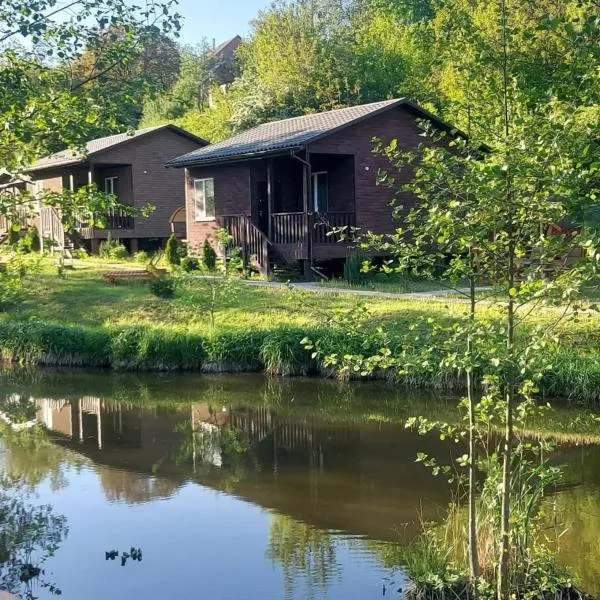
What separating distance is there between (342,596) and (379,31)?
44.3 meters

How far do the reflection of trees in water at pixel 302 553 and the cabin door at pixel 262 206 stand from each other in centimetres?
1730

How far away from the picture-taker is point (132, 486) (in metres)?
9.26

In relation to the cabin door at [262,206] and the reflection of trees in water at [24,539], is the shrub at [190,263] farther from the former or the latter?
the reflection of trees in water at [24,539]

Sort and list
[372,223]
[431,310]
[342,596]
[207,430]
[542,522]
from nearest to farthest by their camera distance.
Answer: [342,596]
[542,522]
[207,430]
[431,310]
[372,223]

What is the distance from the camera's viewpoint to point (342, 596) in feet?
20.7

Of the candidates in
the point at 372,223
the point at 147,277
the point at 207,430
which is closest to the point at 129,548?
the point at 207,430

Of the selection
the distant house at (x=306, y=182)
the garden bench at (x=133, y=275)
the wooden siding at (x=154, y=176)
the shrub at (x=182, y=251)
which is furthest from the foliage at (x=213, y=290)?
the wooden siding at (x=154, y=176)

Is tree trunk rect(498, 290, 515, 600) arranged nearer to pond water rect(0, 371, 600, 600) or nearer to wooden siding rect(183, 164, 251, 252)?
pond water rect(0, 371, 600, 600)

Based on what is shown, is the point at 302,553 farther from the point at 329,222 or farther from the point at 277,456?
the point at 329,222

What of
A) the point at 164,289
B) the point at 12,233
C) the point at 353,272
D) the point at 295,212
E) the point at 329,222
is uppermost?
the point at 295,212

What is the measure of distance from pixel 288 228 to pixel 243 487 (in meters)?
13.6

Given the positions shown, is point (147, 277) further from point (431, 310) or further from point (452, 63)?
point (452, 63)

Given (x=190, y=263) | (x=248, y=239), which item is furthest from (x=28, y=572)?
(x=190, y=263)

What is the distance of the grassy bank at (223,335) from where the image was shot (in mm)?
13102
